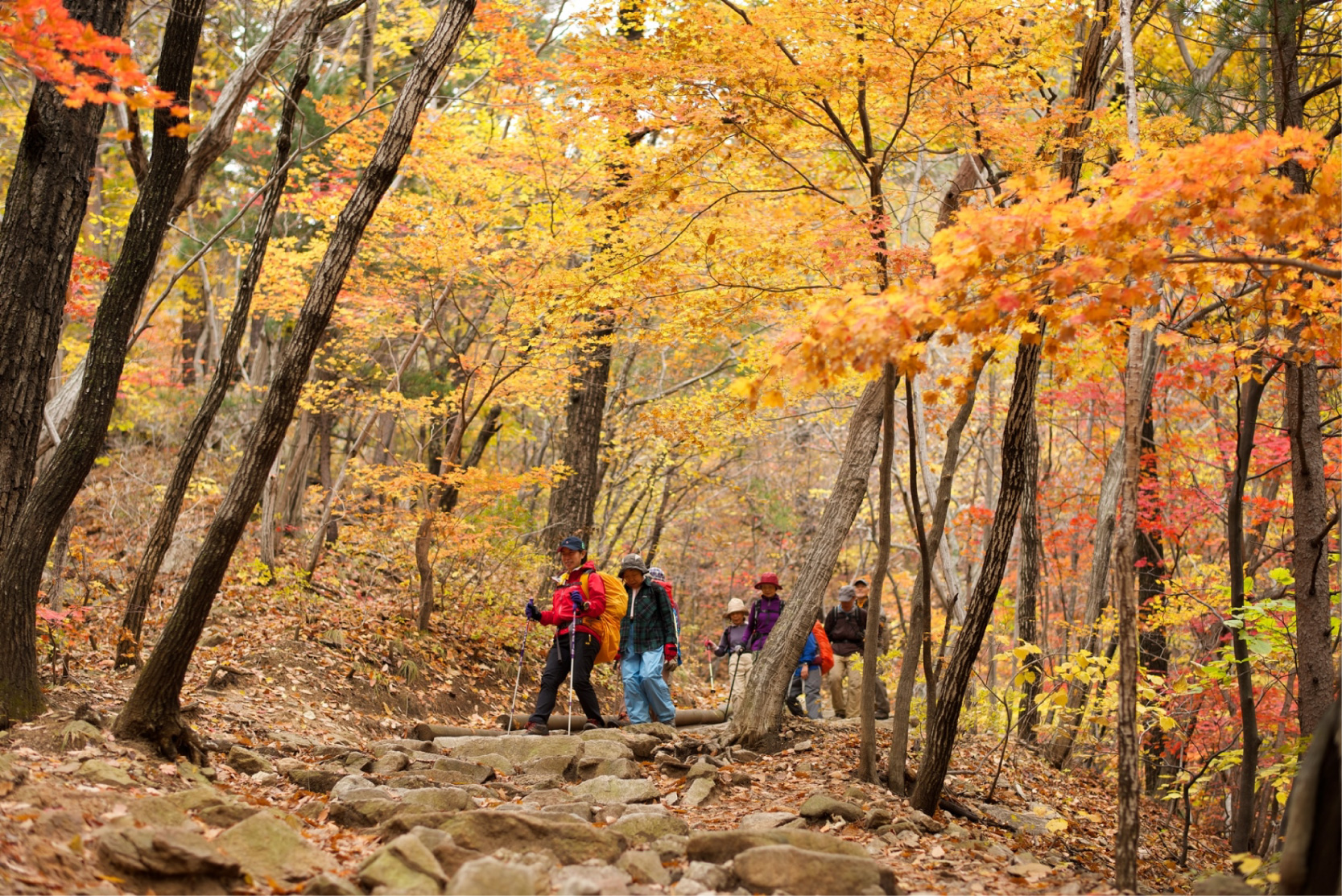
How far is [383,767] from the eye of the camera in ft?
21.2

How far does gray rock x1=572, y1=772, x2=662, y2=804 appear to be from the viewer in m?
6.21

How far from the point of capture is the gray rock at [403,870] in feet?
12.6

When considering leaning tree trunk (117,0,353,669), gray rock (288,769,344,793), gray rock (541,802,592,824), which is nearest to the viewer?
gray rock (541,802,592,824)

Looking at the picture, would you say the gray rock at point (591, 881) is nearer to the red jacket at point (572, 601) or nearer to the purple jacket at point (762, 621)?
the red jacket at point (572, 601)

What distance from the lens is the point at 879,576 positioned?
6590 mm

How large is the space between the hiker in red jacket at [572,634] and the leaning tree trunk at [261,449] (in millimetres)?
3276

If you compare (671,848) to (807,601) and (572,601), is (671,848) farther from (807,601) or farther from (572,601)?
(572,601)

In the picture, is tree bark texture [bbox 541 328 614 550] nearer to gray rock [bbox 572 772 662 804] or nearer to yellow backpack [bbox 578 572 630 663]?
yellow backpack [bbox 578 572 630 663]

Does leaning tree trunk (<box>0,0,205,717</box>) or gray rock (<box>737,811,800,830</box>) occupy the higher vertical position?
leaning tree trunk (<box>0,0,205,717</box>)

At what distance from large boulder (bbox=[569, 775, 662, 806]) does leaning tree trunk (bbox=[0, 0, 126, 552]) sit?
353 centimetres

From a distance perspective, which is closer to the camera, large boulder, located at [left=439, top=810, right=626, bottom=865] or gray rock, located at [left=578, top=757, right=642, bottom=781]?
large boulder, located at [left=439, top=810, right=626, bottom=865]

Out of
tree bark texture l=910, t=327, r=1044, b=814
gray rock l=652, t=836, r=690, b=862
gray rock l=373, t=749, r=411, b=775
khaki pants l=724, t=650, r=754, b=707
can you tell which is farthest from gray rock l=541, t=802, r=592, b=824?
khaki pants l=724, t=650, r=754, b=707

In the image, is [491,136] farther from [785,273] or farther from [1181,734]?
[1181,734]

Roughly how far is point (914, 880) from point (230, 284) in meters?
20.4
